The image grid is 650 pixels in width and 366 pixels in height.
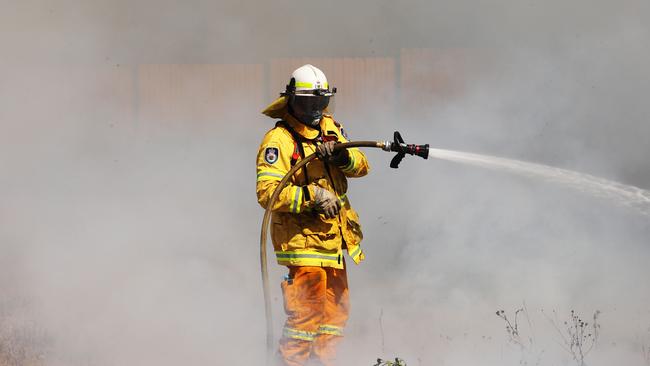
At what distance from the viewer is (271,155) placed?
18.1ft

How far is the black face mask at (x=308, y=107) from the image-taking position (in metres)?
5.62

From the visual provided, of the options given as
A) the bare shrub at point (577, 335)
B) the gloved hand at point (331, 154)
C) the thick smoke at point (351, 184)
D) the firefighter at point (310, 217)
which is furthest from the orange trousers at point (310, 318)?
the bare shrub at point (577, 335)

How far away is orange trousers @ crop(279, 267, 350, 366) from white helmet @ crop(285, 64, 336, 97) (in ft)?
2.67

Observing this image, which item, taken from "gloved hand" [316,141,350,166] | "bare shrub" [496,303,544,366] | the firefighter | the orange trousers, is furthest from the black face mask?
"bare shrub" [496,303,544,366]

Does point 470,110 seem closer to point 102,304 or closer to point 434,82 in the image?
point 434,82

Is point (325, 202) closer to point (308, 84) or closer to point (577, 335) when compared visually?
point (308, 84)

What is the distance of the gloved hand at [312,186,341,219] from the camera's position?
5418mm

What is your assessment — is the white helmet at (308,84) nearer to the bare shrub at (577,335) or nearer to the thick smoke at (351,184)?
the thick smoke at (351,184)

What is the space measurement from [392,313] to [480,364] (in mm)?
1208

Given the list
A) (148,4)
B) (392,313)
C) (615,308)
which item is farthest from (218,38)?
(615,308)

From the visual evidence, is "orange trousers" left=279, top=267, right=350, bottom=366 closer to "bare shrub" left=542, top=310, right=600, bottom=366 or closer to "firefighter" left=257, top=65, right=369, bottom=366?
"firefighter" left=257, top=65, right=369, bottom=366

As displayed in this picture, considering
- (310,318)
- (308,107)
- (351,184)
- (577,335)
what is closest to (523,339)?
(577,335)

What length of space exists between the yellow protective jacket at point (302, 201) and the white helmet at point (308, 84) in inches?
6.1

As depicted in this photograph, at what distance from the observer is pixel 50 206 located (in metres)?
8.91
